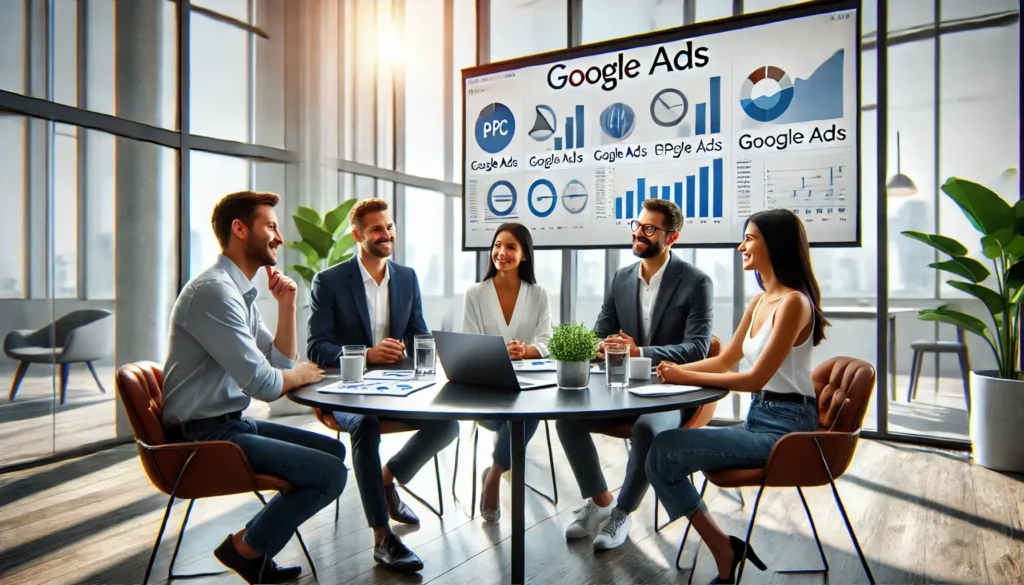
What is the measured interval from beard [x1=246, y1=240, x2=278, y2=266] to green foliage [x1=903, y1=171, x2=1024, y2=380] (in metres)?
3.53

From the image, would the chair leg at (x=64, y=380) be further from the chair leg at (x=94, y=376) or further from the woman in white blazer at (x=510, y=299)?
the woman in white blazer at (x=510, y=299)

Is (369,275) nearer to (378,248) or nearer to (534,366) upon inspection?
(378,248)

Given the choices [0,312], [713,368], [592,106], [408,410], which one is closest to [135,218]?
[0,312]

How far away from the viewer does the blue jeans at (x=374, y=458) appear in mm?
2627

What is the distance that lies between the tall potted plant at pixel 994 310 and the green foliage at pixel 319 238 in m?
3.85

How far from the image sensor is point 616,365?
231 centimetres

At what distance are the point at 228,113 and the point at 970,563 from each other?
520 centimetres

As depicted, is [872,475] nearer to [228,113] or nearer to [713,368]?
[713,368]

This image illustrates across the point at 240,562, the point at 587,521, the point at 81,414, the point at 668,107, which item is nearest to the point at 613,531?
the point at 587,521

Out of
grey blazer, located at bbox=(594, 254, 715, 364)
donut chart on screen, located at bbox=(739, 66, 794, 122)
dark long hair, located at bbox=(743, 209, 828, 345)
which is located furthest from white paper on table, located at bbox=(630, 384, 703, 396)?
donut chart on screen, located at bbox=(739, 66, 794, 122)

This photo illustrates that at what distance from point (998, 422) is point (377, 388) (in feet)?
11.9

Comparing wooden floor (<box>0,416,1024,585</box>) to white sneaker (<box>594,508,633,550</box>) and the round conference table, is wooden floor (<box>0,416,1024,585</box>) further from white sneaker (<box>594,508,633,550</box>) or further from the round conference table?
the round conference table

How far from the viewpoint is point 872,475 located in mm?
3842

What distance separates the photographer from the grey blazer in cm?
305
